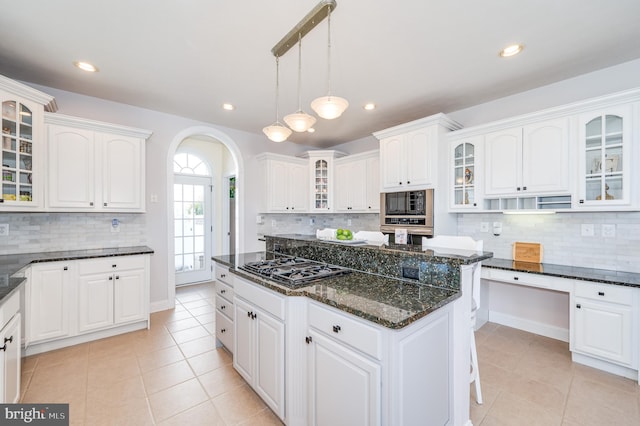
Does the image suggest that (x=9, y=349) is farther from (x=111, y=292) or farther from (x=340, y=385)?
(x=340, y=385)

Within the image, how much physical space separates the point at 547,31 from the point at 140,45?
3258 mm

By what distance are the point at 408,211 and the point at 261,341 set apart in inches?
96.6

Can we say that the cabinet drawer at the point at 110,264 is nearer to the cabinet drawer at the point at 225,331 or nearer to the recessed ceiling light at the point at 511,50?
the cabinet drawer at the point at 225,331

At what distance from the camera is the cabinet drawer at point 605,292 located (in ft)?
7.19

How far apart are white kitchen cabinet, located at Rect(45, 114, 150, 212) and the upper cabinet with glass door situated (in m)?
0.16

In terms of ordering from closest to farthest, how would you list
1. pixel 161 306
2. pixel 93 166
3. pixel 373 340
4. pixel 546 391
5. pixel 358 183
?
pixel 373 340
pixel 546 391
pixel 93 166
pixel 161 306
pixel 358 183

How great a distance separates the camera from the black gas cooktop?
1774 mm

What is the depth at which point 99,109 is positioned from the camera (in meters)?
3.40

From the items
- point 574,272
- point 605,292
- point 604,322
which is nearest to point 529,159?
point 574,272

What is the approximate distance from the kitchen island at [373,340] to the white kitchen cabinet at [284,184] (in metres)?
2.73

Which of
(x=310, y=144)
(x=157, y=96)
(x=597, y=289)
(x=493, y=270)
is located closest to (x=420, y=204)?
(x=493, y=270)

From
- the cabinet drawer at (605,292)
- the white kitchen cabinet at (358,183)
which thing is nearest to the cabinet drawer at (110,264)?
the white kitchen cabinet at (358,183)

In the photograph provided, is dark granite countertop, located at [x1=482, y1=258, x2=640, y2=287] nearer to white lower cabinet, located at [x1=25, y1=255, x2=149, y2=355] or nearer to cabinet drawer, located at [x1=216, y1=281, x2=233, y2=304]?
cabinet drawer, located at [x1=216, y1=281, x2=233, y2=304]

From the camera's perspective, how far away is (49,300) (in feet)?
8.65
